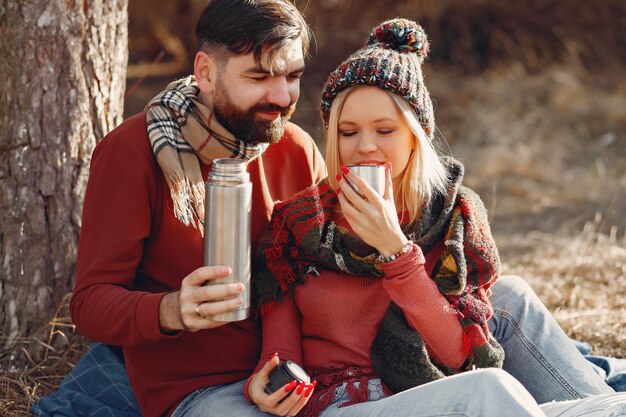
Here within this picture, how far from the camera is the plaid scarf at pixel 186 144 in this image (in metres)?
2.64

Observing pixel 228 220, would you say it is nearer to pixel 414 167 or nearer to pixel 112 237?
pixel 112 237

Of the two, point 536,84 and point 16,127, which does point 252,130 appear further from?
point 536,84

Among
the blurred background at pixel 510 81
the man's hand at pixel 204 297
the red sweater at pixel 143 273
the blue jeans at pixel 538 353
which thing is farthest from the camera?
the blurred background at pixel 510 81

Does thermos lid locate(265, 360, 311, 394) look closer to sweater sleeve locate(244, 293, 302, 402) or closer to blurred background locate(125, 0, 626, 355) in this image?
sweater sleeve locate(244, 293, 302, 402)

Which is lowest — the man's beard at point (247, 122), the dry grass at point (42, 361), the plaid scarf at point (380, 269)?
the dry grass at point (42, 361)

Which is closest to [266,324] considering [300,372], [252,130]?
[300,372]

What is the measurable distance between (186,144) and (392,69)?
0.73m

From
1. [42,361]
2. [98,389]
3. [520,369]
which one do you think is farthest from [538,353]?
[42,361]

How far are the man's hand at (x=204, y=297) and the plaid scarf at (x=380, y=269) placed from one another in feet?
1.61

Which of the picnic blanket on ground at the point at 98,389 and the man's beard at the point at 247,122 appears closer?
the man's beard at the point at 247,122

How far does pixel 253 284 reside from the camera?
286cm

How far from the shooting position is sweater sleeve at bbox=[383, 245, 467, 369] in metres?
2.56

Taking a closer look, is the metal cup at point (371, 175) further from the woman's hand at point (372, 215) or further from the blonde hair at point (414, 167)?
the blonde hair at point (414, 167)

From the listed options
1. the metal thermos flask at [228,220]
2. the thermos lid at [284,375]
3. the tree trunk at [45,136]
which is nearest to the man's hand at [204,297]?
the metal thermos flask at [228,220]
